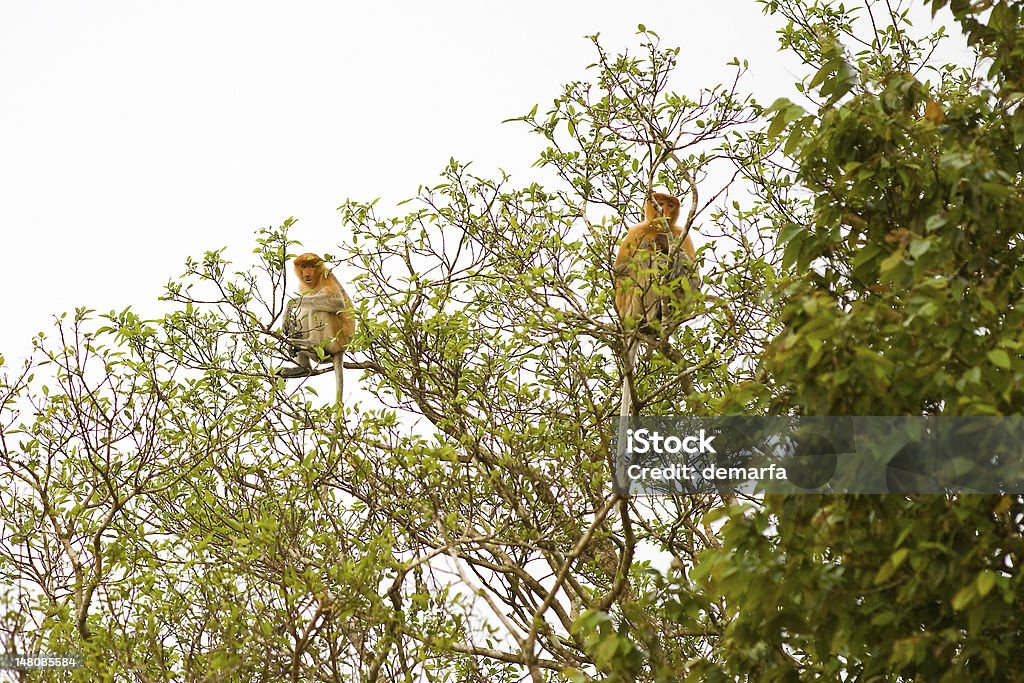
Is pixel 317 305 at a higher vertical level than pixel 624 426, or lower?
higher

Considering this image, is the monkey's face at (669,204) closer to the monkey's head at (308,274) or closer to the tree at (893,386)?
the monkey's head at (308,274)

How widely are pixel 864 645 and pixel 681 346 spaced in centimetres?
259

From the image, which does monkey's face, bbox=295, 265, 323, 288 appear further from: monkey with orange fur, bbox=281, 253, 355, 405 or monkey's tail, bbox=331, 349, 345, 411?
monkey's tail, bbox=331, 349, 345, 411

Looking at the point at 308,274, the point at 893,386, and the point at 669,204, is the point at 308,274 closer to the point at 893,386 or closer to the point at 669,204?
the point at 669,204

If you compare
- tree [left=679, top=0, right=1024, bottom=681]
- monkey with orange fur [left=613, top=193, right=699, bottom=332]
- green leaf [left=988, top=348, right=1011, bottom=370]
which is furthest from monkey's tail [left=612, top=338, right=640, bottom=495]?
green leaf [left=988, top=348, right=1011, bottom=370]

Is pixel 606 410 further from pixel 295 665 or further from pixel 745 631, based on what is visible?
pixel 745 631

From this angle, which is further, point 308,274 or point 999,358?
point 308,274

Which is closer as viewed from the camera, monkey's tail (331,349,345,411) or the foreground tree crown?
the foreground tree crown

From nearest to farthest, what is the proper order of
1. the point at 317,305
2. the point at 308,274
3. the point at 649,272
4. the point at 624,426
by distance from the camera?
the point at 649,272 < the point at 624,426 < the point at 317,305 < the point at 308,274

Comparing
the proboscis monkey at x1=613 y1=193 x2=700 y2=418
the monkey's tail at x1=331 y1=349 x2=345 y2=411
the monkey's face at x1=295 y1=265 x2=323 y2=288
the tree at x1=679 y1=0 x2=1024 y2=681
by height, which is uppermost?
the monkey's face at x1=295 y1=265 x2=323 y2=288

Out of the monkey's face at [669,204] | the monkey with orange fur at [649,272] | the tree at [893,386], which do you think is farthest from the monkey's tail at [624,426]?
the monkey's face at [669,204]

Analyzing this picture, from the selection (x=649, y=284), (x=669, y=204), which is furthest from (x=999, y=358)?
(x=669, y=204)

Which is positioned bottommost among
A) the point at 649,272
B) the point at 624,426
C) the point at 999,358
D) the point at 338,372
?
the point at 999,358

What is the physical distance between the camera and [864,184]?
3.03m
